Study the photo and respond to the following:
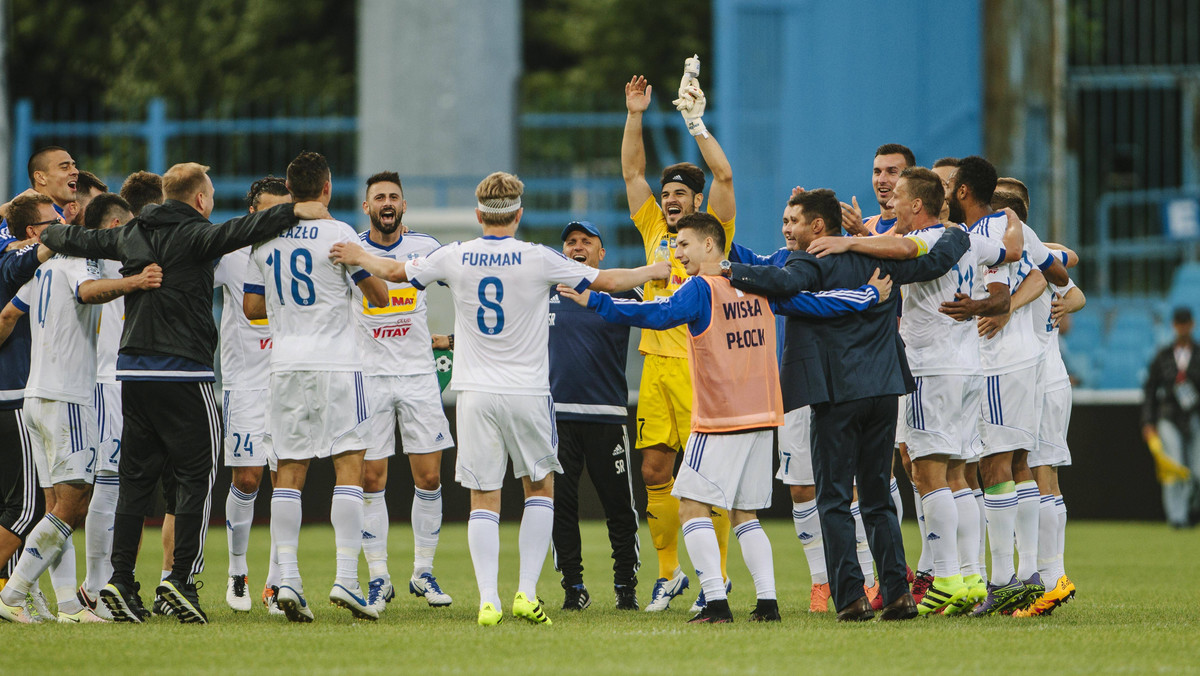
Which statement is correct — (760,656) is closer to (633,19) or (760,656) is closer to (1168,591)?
(1168,591)

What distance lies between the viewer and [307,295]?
782 centimetres

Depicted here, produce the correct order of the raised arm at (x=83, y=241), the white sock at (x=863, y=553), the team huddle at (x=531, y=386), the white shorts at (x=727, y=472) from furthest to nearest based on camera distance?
the white sock at (x=863, y=553) → the raised arm at (x=83, y=241) → the team huddle at (x=531, y=386) → the white shorts at (x=727, y=472)

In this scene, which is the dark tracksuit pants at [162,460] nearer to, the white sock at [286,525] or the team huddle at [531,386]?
the team huddle at [531,386]

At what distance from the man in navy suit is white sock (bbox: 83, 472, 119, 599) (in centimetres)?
396

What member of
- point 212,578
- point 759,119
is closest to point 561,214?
point 759,119

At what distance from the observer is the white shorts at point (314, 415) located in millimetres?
7793

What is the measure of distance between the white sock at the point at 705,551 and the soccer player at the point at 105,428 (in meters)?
3.36

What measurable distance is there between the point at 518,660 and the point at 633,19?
79.2ft

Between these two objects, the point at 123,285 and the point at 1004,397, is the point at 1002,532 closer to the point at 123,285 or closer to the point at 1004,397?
the point at 1004,397

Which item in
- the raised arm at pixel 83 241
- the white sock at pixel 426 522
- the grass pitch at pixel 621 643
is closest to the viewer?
the grass pitch at pixel 621 643

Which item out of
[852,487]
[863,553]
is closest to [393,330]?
[852,487]

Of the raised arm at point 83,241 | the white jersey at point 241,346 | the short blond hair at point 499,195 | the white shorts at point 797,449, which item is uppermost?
the short blond hair at point 499,195

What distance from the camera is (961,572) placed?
8289 millimetres

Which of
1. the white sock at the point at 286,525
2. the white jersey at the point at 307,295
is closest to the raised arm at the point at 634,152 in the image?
the white jersey at the point at 307,295
